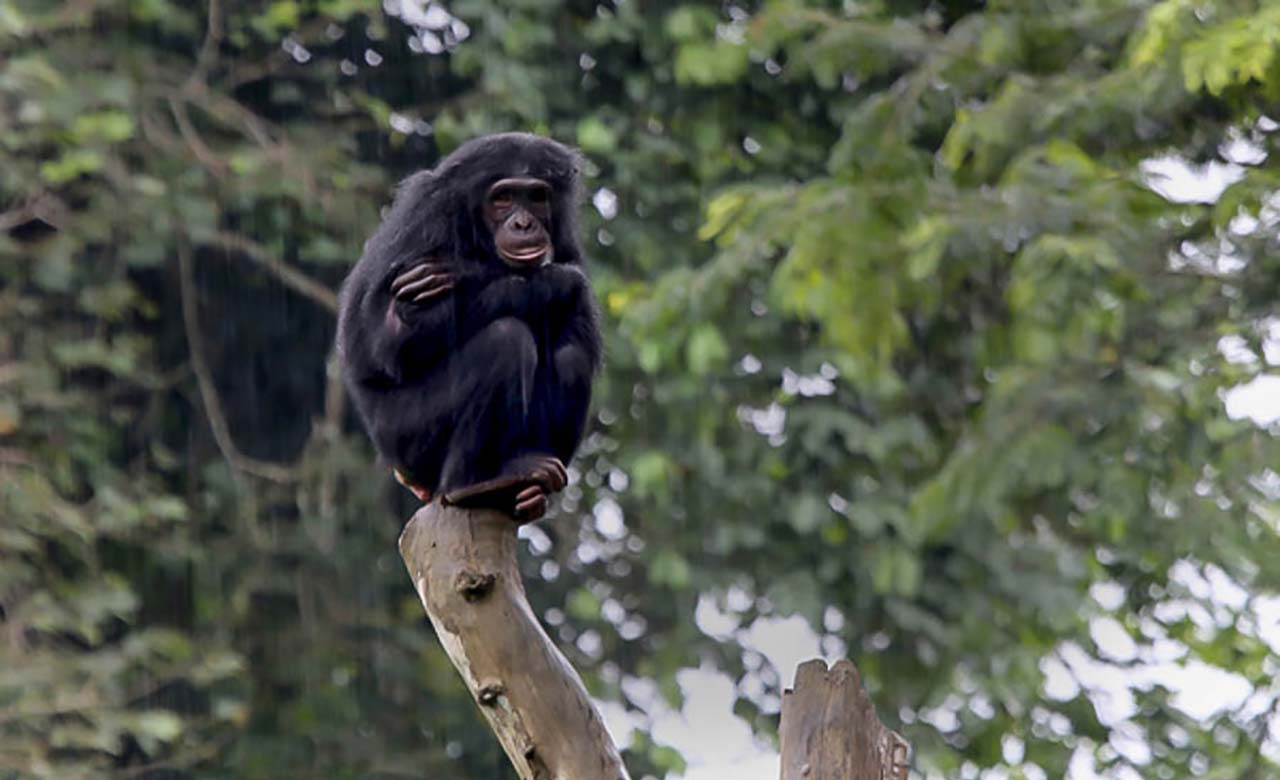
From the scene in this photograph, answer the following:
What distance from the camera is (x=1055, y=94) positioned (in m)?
6.24

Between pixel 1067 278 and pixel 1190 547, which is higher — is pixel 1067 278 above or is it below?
above

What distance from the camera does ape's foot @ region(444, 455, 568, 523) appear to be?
12.1ft

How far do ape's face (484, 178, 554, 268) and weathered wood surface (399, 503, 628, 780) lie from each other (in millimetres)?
682

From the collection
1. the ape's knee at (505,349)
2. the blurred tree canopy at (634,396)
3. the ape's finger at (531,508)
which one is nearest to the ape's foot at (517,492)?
the ape's finger at (531,508)

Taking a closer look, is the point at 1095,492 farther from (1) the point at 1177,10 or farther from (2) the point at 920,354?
(1) the point at 1177,10

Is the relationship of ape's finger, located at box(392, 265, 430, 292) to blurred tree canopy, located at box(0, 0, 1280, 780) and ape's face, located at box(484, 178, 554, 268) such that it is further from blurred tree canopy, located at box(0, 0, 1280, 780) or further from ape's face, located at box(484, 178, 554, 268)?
blurred tree canopy, located at box(0, 0, 1280, 780)

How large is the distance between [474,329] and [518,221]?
0.80 ft

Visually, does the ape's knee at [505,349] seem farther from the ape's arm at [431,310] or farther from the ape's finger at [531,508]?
the ape's finger at [531,508]

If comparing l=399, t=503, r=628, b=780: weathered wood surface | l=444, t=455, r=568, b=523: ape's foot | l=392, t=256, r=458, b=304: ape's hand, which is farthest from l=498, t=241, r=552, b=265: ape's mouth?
l=399, t=503, r=628, b=780: weathered wood surface

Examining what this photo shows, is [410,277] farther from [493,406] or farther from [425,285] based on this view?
[493,406]

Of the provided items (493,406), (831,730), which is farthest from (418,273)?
(831,730)

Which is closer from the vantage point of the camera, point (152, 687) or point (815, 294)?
point (815, 294)

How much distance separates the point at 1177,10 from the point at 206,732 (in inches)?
183

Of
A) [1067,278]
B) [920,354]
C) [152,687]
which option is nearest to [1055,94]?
[1067,278]
